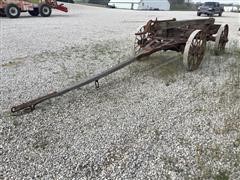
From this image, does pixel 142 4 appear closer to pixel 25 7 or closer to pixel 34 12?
pixel 34 12

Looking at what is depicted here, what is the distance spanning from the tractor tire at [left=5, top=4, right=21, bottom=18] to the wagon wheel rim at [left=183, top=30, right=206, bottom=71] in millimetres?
14744

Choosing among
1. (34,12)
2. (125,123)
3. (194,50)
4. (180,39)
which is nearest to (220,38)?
(180,39)

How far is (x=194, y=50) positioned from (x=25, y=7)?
15154 millimetres

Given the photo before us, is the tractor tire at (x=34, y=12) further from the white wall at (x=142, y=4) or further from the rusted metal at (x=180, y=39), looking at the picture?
the white wall at (x=142, y=4)

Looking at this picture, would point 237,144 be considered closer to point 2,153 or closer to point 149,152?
point 149,152

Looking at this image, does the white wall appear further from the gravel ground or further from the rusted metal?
the gravel ground

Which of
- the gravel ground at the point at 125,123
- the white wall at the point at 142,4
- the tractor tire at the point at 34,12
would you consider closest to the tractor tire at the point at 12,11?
the tractor tire at the point at 34,12

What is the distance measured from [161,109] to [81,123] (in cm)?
143

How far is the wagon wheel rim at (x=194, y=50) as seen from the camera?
6422 mm

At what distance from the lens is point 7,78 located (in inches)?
254

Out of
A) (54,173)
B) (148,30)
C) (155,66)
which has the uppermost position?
(148,30)

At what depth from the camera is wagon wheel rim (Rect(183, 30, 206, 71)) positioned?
21.1 ft

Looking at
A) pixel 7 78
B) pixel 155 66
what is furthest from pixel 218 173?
pixel 7 78

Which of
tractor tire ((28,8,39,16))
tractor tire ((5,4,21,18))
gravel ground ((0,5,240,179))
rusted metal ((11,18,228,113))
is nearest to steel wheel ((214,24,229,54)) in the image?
rusted metal ((11,18,228,113))
